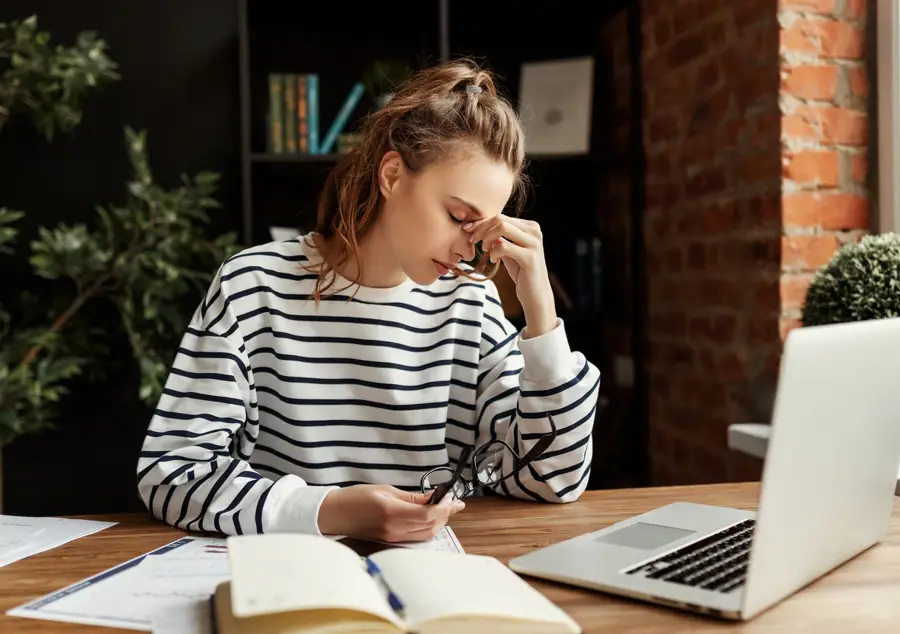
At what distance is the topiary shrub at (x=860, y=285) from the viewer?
1.49 m

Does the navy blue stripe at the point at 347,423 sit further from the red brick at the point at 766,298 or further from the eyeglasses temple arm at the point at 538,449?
the red brick at the point at 766,298

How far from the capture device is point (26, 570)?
901 millimetres

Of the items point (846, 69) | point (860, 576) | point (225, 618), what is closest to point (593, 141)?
point (846, 69)

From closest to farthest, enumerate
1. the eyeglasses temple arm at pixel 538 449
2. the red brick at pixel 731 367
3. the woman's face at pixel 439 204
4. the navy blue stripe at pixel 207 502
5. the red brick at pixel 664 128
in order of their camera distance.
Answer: the navy blue stripe at pixel 207 502 < the eyeglasses temple arm at pixel 538 449 < the woman's face at pixel 439 204 < the red brick at pixel 731 367 < the red brick at pixel 664 128

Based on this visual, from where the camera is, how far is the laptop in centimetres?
70

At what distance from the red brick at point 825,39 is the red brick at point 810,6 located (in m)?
0.02

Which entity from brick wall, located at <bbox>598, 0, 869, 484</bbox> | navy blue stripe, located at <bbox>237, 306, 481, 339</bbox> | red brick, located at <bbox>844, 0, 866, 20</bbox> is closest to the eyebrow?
navy blue stripe, located at <bbox>237, 306, 481, 339</bbox>

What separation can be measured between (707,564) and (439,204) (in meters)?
0.62

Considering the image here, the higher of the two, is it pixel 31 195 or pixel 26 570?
pixel 31 195

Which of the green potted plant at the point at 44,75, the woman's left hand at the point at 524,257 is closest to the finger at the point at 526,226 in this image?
the woman's left hand at the point at 524,257

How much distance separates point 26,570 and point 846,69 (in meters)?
1.88

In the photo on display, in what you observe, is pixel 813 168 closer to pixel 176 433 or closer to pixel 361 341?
pixel 361 341

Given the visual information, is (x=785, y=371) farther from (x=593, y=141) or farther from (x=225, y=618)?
(x=593, y=141)

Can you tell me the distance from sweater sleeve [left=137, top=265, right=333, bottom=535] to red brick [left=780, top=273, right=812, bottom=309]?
1.23m
